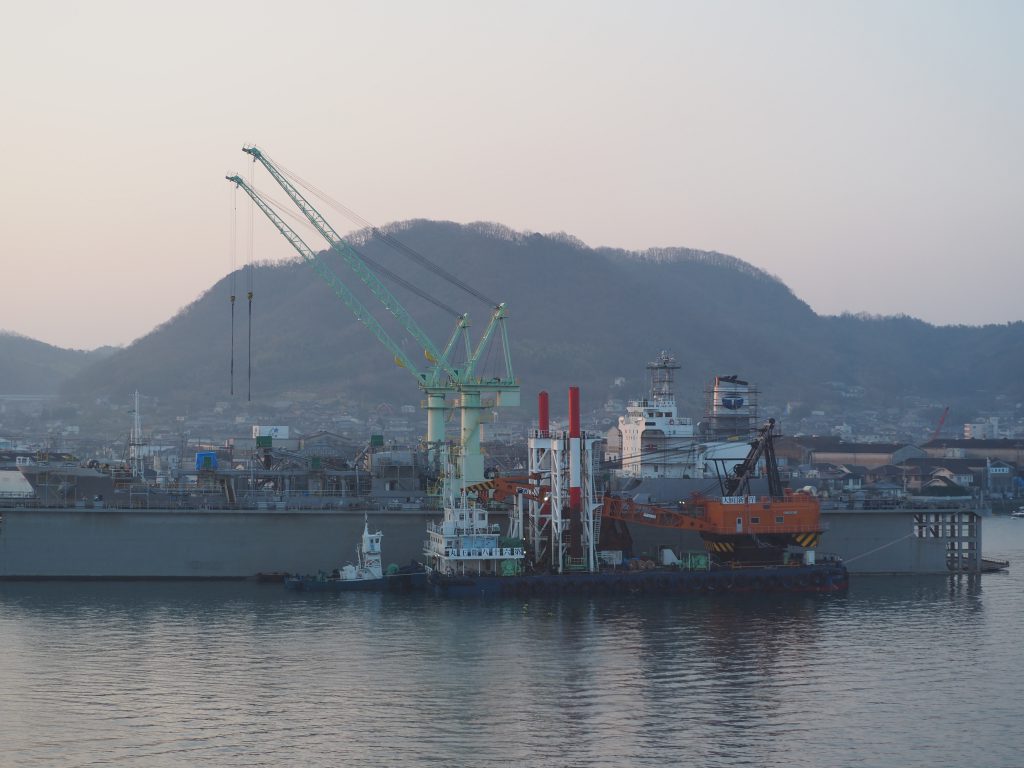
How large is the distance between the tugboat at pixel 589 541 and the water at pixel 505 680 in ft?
3.94

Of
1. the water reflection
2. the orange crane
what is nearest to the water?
the water reflection

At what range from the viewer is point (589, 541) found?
50.1 m

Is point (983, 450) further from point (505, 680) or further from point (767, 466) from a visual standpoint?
point (505, 680)

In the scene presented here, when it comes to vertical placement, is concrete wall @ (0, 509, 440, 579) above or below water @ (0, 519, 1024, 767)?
above

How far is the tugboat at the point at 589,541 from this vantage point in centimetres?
4953

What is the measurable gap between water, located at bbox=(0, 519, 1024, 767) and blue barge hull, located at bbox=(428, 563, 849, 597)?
3.03ft

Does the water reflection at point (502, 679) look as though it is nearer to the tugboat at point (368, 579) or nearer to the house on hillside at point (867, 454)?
the tugboat at point (368, 579)

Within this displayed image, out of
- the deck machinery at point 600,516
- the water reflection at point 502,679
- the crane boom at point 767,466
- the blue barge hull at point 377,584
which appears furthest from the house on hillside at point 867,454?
the blue barge hull at point 377,584

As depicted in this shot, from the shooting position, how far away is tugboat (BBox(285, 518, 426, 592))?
165ft

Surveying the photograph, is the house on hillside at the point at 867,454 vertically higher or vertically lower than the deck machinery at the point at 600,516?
higher

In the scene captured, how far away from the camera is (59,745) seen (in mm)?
29906

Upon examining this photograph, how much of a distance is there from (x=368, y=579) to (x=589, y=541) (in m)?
8.39

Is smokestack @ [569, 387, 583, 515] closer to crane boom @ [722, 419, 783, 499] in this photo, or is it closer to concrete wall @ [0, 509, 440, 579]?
concrete wall @ [0, 509, 440, 579]

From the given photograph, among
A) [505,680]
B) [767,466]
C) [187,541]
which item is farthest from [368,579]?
[767,466]
